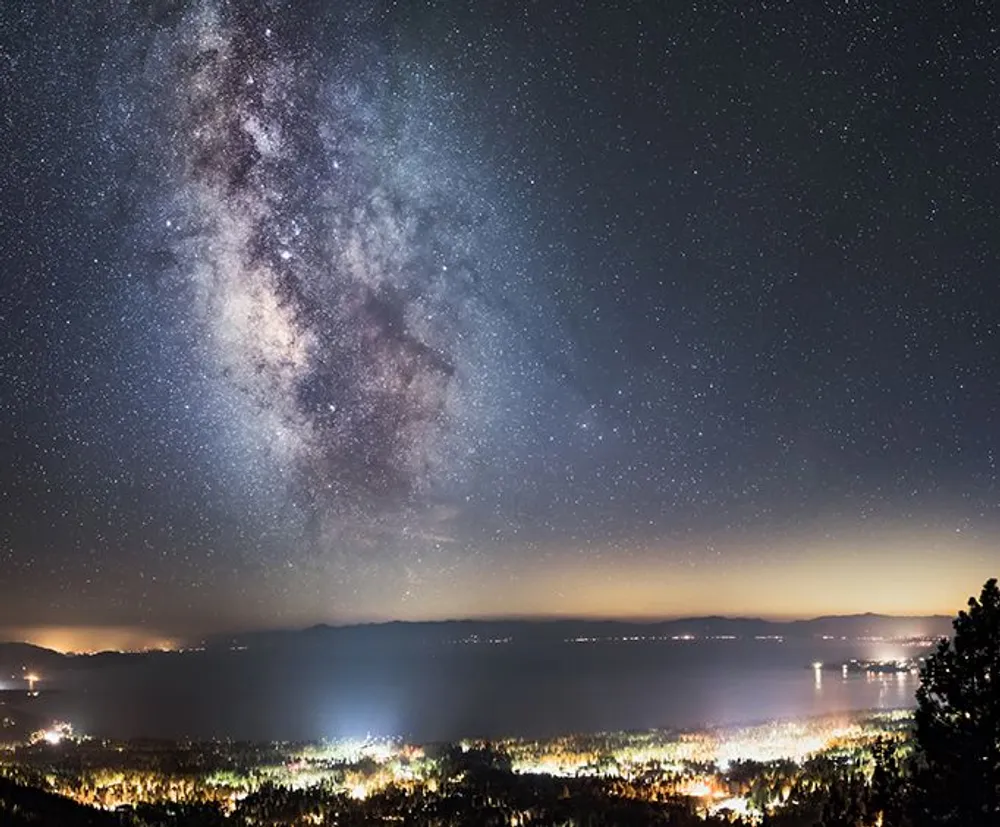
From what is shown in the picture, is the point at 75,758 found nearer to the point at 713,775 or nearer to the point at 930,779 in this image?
the point at 713,775

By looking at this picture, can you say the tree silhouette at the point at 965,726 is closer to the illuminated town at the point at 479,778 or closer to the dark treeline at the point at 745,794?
the dark treeline at the point at 745,794

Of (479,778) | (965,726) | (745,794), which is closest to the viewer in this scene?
(965,726)

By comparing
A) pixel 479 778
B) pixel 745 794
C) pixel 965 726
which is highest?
pixel 965 726

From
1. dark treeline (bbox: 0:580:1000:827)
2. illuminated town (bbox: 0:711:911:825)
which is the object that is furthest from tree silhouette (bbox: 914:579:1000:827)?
illuminated town (bbox: 0:711:911:825)

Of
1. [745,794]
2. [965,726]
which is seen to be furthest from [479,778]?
[965,726]

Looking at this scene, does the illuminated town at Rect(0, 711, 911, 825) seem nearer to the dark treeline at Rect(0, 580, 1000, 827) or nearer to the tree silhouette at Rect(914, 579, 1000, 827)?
the dark treeline at Rect(0, 580, 1000, 827)

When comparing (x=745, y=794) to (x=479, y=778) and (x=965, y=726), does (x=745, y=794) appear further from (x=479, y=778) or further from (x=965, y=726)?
(x=965, y=726)
